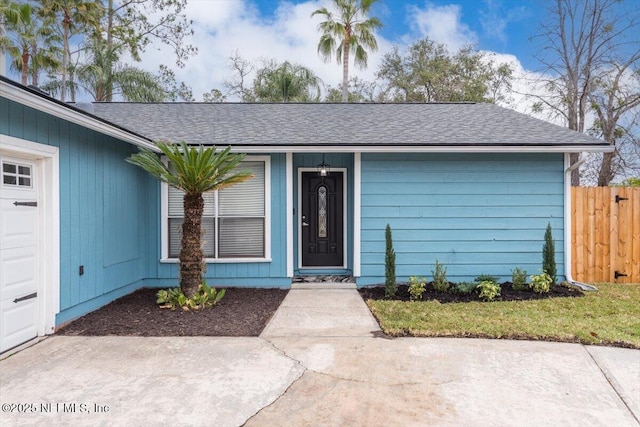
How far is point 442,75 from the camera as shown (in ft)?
59.7

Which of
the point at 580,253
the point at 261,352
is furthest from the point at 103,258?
the point at 580,253

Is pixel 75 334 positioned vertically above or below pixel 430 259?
below

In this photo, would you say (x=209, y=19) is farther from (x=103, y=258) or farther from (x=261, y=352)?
(x=261, y=352)

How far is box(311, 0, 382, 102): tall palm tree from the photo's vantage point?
655 inches

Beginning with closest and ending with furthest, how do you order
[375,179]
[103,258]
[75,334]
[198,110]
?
[75,334] → [103,258] → [375,179] → [198,110]

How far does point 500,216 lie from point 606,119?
10171 millimetres

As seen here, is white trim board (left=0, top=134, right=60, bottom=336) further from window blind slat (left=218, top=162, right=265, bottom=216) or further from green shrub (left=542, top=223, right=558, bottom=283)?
green shrub (left=542, top=223, right=558, bottom=283)

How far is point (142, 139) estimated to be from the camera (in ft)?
19.0

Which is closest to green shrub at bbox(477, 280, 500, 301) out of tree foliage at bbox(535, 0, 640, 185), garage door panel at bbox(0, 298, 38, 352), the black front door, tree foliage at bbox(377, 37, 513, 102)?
the black front door

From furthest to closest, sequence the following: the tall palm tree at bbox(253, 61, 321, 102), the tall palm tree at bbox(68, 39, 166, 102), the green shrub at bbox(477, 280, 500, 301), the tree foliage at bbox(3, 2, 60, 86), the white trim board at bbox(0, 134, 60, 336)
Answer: the tall palm tree at bbox(253, 61, 321, 102) < the tall palm tree at bbox(68, 39, 166, 102) < the tree foliage at bbox(3, 2, 60, 86) < the green shrub at bbox(477, 280, 500, 301) < the white trim board at bbox(0, 134, 60, 336)

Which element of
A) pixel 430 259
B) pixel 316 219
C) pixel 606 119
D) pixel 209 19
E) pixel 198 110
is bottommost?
pixel 430 259

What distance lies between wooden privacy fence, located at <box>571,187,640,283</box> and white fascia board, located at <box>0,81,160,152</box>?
768 centimetres

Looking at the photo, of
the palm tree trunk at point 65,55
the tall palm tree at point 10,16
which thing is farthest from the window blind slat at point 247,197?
the palm tree trunk at point 65,55

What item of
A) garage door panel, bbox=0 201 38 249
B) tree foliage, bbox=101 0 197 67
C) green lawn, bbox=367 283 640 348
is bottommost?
green lawn, bbox=367 283 640 348
